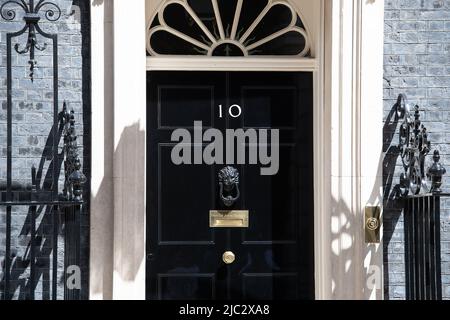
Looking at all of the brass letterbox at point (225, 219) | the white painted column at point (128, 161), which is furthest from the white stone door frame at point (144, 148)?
the brass letterbox at point (225, 219)

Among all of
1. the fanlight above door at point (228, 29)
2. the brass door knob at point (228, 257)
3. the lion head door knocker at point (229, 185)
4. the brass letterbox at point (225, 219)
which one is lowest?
the brass door knob at point (228, 257)

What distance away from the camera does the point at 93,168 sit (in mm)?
7578

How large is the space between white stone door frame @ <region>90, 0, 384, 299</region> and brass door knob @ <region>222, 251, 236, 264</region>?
2.13 ft

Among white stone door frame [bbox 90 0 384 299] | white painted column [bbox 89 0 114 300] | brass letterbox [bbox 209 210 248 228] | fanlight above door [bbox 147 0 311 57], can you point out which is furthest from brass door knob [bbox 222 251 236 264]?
fanlight above door [bbox 147 0 311 57]

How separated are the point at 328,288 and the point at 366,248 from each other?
42 centimetres

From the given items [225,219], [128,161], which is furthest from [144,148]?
[225,219]

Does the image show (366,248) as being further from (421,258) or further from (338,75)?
(338,75)

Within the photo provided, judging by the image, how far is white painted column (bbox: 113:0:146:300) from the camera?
7.51 meters

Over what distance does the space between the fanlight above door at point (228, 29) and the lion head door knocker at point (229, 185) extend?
3.05 ft

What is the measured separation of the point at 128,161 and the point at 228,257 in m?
1.09

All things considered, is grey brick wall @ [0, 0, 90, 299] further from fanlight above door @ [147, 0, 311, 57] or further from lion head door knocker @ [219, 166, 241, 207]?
lion head door knocker @ [219, 166, 241, 207]

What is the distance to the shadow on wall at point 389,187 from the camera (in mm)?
7691

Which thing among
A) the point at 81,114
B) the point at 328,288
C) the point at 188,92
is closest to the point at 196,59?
the point at 188,92

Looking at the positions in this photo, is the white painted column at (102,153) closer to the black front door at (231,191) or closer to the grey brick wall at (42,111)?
the grey brick wall at (42,111)
